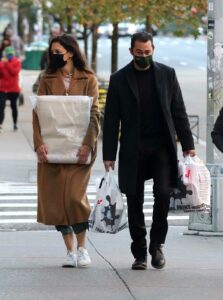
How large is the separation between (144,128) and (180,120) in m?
0.31

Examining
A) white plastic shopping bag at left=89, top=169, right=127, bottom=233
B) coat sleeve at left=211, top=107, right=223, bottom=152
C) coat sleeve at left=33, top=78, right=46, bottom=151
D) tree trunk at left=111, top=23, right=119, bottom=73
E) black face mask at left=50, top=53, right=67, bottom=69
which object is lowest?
tree trunk at left=111, top=23, right=119, bottom=73

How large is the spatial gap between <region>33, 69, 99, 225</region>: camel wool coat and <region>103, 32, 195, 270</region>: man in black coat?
221mm

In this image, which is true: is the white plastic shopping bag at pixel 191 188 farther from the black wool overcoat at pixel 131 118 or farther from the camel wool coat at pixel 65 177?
the camel wool coat at pixel 65 177

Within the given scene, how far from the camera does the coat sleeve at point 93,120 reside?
335 inches

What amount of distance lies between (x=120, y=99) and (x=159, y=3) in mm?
14677

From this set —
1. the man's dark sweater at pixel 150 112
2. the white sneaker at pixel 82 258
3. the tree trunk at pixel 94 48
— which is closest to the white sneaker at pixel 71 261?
the white sneaker at pixel 82 258

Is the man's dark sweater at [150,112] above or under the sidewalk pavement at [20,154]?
above

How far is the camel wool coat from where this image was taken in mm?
8578

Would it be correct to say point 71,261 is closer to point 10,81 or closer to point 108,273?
point 108,273

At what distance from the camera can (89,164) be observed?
8602 millimetres

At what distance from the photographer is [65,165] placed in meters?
8.59

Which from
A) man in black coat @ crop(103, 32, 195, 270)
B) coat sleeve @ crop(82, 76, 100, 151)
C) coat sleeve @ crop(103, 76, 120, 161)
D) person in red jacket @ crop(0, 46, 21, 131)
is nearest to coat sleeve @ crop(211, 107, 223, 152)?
man in black coat @ crop(103, 32, 195, 270)

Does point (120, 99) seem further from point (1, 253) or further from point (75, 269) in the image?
point (1, 253)

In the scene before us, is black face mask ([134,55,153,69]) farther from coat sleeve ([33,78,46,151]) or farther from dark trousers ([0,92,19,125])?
dark trousers ([0,92,19,125])
